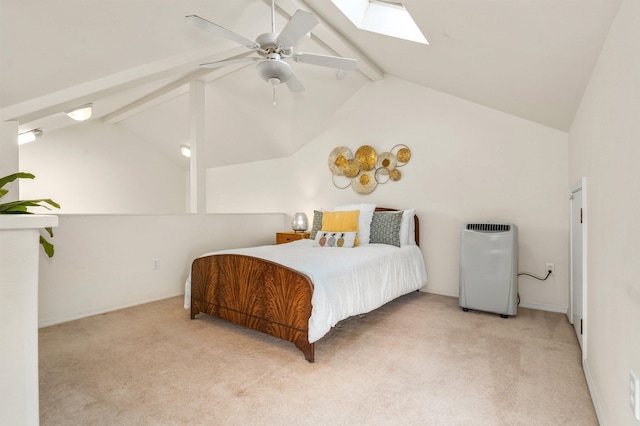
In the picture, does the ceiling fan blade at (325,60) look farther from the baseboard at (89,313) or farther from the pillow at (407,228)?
the baseboard at (89,313)

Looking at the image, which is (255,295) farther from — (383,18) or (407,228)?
(383,18)

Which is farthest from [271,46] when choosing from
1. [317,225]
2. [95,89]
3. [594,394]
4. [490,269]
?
[594,394]

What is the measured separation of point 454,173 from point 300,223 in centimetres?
229

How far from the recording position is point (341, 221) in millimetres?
3732

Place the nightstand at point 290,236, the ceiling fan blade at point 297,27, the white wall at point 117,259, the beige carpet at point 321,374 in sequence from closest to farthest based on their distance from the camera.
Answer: the beige carpet at point 321,374, the ceiling fan blade at point 297,27, the white wall at point 117,259, the nightstand at point 290,236

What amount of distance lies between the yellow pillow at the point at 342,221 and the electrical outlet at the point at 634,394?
8.46 feet

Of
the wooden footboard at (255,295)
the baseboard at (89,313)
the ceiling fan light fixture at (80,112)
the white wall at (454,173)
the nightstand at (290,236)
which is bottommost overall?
the baseboard at (89,313)

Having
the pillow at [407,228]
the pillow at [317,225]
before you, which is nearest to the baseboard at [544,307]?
the pillow at [407,228]

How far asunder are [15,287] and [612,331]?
86.6 inches

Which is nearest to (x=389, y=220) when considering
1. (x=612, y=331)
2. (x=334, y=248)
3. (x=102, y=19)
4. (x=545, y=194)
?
(x=334, y=248)

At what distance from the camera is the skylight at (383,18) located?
275cm

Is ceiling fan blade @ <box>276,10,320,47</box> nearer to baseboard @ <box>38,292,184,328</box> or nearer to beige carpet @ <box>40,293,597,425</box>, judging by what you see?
beige carpet @ <box>40,293,597,425</box>

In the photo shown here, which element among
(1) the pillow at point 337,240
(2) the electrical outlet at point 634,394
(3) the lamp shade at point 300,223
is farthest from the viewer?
(3) the lamp shade at point 300,223

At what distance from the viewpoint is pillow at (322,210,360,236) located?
3.69m
